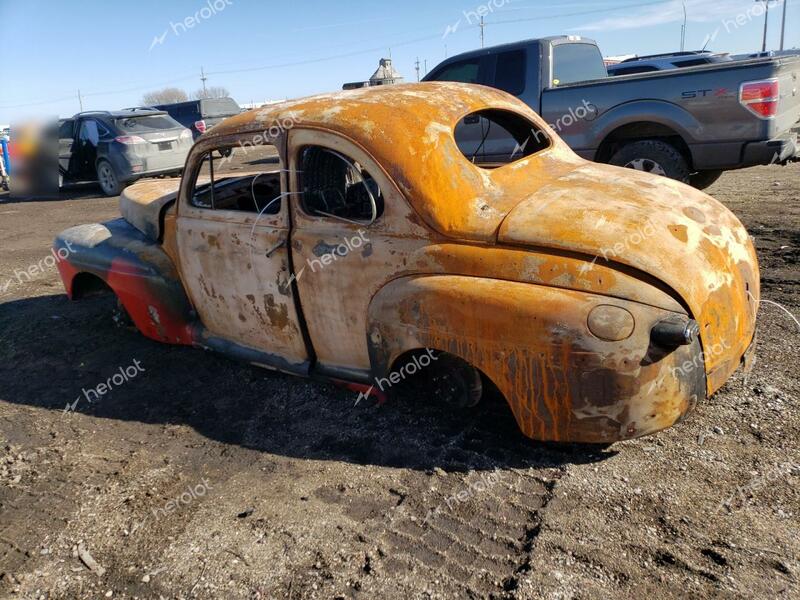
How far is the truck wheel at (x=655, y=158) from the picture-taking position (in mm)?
6672

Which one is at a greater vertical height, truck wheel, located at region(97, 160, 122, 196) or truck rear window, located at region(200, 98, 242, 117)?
truck rear window, located at region(200, 98, 242, 117)

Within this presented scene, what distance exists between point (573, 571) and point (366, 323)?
1.52 m

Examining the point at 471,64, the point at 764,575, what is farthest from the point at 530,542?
the point at 471,64

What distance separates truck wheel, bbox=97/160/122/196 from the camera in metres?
12.9

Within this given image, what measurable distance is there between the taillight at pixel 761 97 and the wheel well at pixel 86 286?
6300 mm

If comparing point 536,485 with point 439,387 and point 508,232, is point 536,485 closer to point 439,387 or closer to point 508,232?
point 439,387

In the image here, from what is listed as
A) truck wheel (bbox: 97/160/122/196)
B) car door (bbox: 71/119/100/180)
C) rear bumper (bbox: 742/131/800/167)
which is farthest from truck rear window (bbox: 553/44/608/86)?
car door (bbox: 71/119/100/180)

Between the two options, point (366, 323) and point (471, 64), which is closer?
point (366, 323)

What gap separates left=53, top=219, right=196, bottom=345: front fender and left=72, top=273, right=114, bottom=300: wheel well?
135 mm

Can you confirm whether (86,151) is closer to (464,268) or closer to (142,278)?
(142,278)

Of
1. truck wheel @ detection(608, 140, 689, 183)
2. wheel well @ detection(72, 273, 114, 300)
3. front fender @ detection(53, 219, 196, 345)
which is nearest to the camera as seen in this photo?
front fender @ detection(53, 219, 196, 345)

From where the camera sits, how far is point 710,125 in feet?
20.8

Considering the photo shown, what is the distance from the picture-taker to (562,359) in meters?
2.54

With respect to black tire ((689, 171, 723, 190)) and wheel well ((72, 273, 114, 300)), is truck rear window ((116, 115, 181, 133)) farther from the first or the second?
black tire ((689, 171, 723, 190))
